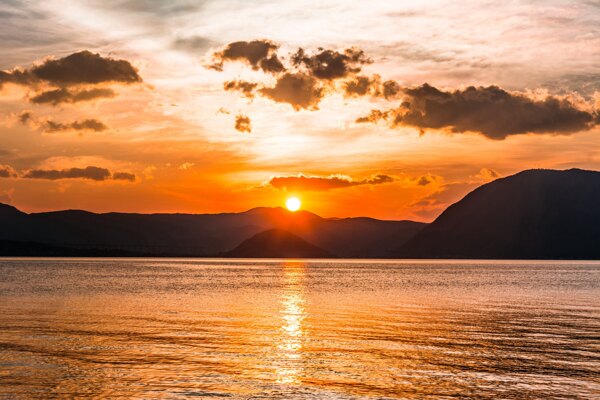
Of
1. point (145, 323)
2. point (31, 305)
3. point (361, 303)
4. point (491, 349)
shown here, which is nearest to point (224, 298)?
point (361, 303)

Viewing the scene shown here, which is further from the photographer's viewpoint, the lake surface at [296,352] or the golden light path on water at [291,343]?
the golden light path on water at [291,343]

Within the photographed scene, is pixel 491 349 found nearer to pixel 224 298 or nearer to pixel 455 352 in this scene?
pixel 455 352

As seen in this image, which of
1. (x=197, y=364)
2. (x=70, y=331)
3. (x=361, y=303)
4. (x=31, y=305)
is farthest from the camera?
(x=361, y=303)

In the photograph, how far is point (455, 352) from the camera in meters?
48.2

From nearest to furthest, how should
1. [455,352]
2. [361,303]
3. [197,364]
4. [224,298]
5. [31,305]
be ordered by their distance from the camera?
1. [197,364]
2. [455,352]
3. [31,305]
4. [361,303]
5. [224,298]

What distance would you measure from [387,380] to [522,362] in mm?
11264

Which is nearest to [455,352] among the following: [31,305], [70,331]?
[70,331]

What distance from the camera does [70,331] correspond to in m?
58.8

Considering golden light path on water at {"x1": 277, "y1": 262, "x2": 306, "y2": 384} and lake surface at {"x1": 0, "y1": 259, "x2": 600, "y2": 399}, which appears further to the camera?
golden light path on water at {"x1": 277, "y1": 262, "x2": 306, "y2": 384}

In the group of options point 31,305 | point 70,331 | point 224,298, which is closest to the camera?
point 70,331

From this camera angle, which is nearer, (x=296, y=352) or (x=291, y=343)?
(x=296, y=352)

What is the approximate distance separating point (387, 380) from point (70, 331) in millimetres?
32804

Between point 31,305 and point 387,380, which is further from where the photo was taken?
point 31,305

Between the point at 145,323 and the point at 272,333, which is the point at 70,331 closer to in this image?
the point at 145,323
